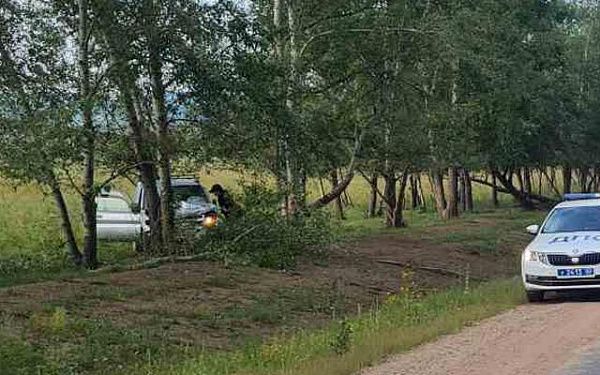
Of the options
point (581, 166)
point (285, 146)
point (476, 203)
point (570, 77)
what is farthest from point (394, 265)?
point (476, 203)

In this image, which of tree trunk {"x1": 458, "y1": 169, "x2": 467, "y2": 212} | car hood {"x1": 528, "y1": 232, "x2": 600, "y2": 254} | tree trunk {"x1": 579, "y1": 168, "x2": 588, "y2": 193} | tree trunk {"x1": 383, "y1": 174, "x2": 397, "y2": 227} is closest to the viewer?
car hood {"x1": 528, "y1": 232, "x2": 600, "y2": 254}

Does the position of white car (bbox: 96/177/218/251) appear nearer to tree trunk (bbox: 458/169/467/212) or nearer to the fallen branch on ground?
the fallen branch on ground

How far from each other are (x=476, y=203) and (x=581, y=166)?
958cm

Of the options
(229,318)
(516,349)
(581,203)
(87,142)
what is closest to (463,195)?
(581,203)

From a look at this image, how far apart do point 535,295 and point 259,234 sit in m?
5.50

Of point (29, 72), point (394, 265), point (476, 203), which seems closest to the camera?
point (29, 72)

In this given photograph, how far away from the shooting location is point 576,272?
51.9ft

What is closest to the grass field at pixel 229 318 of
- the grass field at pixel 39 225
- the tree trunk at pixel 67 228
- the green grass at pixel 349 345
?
the green grass at pixel 349 345

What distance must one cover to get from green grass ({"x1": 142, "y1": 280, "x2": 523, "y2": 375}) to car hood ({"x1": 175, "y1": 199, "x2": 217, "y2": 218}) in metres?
6.01

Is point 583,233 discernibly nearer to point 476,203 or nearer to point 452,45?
point 452,45

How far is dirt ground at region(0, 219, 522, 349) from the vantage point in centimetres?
1395

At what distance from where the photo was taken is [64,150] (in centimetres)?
1598

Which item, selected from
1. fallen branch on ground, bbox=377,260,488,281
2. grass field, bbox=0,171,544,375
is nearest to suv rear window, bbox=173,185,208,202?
grass field, bbox=0,171,544,375

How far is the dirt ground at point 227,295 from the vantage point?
549 inches
